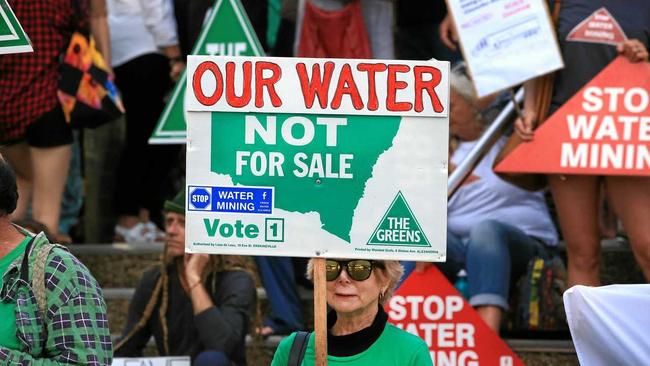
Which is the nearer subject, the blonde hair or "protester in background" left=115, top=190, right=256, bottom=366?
the blonde hair

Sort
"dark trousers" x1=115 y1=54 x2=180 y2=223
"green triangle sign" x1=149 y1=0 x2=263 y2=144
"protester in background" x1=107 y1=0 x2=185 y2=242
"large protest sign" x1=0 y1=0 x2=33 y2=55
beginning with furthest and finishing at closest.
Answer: "dark trousers" x1=115 y1=54 x2=180 y2=223 → "protester in background" x1=107 y1=0 x2=185 y2=242 → "green triangle sign" x1=149 y1=0 x2=263 y2=144 → "large protest sign" x1=0 y1=0 x2=33 y2=55

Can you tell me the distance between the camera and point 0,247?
4.72 m

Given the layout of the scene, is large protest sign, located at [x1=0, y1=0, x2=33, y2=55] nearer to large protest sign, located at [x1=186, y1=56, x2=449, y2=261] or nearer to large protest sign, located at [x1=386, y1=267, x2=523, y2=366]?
large protest sign, located at [x1=186, y1=56, x2=449, y2=261]

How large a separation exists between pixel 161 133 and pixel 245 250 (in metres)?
3.02

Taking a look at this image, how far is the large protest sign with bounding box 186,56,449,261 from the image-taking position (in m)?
4.97

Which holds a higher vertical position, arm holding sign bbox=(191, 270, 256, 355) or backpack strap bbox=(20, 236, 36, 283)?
backpack strap bbox=(20, 236, 36, 283)

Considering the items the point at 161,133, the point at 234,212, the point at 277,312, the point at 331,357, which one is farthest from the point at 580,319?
the point at 161,133

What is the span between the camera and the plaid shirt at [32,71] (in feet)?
25.5

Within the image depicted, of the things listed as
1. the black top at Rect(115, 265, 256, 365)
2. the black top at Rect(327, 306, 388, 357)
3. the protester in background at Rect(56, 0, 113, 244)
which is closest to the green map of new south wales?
the black top at Rect(327, 306, 388, 357)

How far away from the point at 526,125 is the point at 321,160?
224 centimetres

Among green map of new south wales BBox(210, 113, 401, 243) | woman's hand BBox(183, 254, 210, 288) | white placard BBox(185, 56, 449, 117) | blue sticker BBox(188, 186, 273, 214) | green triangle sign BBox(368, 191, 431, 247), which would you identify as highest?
white placard BBox(185, 56, 449, 117)

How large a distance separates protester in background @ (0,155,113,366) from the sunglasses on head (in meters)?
0.89

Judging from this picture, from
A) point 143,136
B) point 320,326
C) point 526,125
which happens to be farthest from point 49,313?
point 143,136

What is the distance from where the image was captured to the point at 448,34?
8117 millimetres
